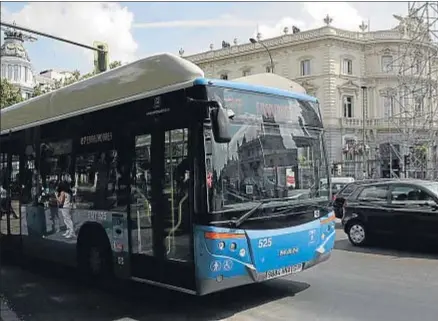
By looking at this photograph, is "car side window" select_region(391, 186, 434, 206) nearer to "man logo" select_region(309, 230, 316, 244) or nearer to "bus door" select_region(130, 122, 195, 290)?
"man logo" select_region(309, 230, 316, 244)

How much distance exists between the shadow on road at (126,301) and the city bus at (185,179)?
402 millimetres

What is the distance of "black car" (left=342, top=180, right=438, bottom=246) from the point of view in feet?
36.5

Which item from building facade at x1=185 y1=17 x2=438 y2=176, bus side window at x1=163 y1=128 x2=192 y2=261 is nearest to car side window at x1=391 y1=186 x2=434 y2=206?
bus side window at x1=163 y1=128 x2=192 y2=261

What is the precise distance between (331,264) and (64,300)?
194 inches

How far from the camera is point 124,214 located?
7406 millimetres

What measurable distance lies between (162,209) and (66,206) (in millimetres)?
2586

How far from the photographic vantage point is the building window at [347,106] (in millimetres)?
57628

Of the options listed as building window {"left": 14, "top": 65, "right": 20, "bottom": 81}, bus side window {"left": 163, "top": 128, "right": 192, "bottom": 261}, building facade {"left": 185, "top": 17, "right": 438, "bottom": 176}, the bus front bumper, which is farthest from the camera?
building window {"left": 14, "top": 65, "right": 20, "bottom": 81}

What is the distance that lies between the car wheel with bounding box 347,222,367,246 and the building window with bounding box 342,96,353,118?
4662cm

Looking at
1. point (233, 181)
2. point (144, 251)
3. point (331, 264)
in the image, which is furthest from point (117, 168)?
point (331, 264)

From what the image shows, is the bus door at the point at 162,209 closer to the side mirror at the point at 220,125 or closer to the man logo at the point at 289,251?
the side mirror at the point at 220,125

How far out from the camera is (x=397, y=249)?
1177cm

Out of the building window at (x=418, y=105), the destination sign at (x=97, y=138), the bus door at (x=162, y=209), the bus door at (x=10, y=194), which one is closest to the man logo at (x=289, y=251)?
the bus door at (x=162, y=209)

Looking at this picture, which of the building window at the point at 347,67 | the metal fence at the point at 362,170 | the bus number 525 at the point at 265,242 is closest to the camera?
the bus number 525 at the point at 265,242
